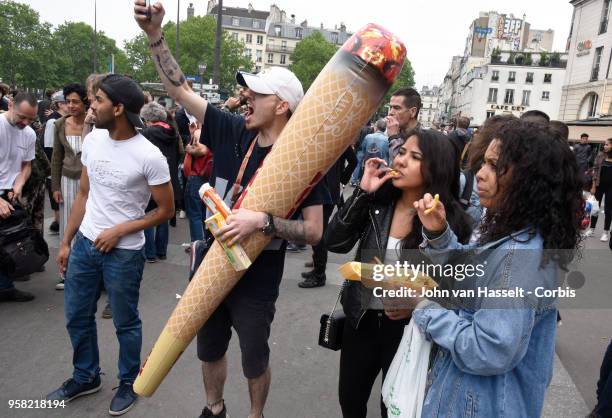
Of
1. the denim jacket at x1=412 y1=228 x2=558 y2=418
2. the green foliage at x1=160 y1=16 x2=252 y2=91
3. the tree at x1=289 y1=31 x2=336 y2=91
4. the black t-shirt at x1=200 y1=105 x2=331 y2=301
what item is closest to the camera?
the denim jacket at x1=412 y1=228 x2=558 y2=418

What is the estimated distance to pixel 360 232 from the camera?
7.40 ft

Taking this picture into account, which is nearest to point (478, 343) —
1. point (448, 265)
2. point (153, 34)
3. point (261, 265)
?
point (448, 265)

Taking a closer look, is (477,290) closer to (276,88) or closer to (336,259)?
(276,88)

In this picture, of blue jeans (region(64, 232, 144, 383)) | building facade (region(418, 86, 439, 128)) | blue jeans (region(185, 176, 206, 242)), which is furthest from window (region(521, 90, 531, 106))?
building facade (region(418, 86, 439, 128))

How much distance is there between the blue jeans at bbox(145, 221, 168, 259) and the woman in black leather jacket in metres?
3.92

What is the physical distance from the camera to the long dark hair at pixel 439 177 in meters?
2.04

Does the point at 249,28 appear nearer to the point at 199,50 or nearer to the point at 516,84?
the point at 199,50

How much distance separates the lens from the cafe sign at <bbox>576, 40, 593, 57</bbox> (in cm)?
2972

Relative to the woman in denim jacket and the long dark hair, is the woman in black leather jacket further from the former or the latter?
the woman in denim jacket

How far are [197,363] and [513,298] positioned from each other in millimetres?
2635

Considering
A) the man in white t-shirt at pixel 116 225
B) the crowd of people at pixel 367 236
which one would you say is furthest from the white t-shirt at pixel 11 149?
the man in white t-shirt at pixel 116 225

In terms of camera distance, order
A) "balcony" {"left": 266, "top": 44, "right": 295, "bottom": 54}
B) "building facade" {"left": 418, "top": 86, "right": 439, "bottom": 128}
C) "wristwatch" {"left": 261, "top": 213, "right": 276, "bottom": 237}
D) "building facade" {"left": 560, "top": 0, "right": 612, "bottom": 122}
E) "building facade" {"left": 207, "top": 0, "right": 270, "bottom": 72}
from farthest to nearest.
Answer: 1. "building facade" {"left": 418, "top": 86, "right": 439, "bottom": 128}
2. "balcony" {"left": 266, "top": 44, "right": 295, "bottom": 54}
3. "building facade" {"left": 207, "top": 0, "right": 270, "bottom": 72}
4. "building facade" {"left": 560, "top": 0, "right": 612, "bottom": 122}
5. "wristwatch" {"left": 261, "top": 213, "right": 276, "bottom": 237}

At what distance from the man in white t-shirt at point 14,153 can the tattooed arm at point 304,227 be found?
3.34m

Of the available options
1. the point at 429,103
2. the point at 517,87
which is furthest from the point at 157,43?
the point at 429,103
